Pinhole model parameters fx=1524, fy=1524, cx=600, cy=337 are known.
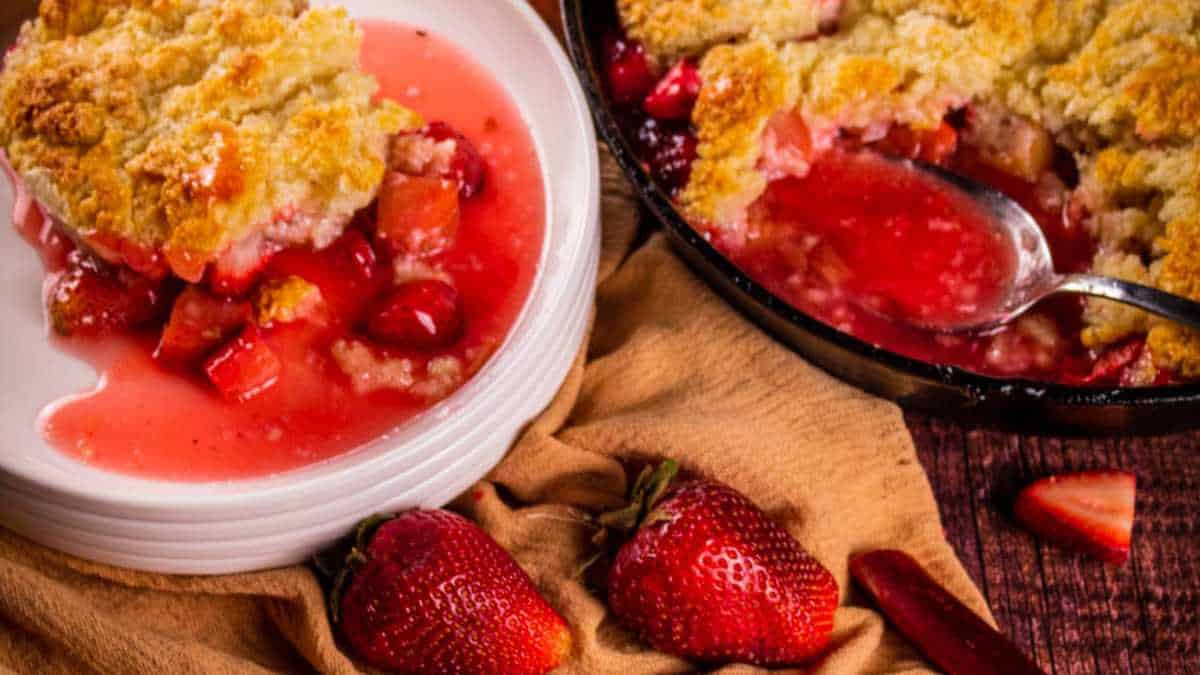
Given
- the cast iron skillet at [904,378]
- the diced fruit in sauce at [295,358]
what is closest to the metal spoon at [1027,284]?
the cast iron skillet at [904,378]

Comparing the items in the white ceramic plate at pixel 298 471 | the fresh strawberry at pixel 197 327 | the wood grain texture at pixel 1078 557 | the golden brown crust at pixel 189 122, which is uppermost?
the golden brown crust at pixel 189 122

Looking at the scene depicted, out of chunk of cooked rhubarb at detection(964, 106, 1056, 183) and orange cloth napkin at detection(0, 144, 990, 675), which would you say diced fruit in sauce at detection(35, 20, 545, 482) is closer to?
orange cloth napkin at detection(0, 144, 990, 675)

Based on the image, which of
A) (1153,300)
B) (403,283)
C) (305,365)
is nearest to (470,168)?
(403,283)

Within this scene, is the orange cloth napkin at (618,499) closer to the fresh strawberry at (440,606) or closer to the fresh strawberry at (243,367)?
the fresh strawberry at (440,606)

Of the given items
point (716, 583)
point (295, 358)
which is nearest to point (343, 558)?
point (295, 358)

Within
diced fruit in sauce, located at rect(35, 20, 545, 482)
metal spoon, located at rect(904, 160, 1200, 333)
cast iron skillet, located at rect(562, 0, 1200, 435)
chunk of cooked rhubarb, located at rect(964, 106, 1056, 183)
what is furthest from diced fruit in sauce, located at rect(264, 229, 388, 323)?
chunk of cooked rhubarb, located at rect(964, 106, 1056, 183)

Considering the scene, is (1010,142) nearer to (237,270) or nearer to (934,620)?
(934,620)

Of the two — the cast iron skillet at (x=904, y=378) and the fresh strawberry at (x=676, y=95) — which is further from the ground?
the fresh strawberry at (x=676, y=95)

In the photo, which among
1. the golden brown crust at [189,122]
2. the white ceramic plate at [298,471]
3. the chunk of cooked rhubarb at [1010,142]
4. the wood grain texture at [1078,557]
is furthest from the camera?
the chunk of cooked rhubarb at [1010,142]
